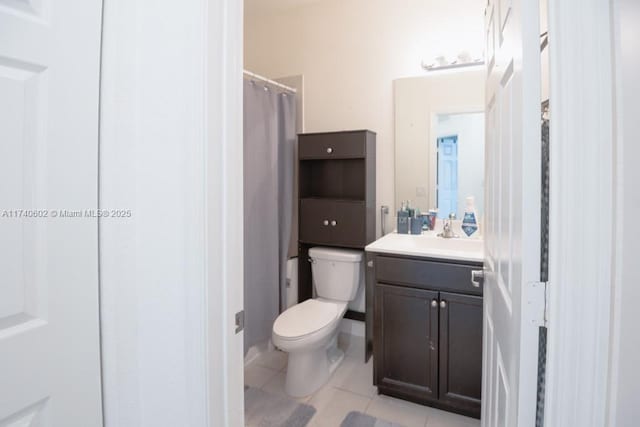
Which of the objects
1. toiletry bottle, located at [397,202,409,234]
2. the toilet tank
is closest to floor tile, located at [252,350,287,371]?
the toilet tank

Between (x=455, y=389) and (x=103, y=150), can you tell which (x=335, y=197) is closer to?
(x=455, y=389)

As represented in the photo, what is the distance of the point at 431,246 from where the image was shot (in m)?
2.16

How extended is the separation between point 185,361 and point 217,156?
50 cm

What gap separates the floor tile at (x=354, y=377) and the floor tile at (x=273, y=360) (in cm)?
39

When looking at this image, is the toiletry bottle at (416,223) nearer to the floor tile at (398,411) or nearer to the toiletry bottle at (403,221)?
the toiletry bottle at (403,221)

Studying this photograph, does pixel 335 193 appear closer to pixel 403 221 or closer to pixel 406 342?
pixel 403 221

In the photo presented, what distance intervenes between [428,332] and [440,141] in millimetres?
1207

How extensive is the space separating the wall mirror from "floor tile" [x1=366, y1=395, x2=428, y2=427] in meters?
1.16

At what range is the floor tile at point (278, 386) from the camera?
2016mm

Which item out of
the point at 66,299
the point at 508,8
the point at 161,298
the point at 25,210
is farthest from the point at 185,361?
the point at 508,8

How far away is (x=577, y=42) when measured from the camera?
0.63 metres

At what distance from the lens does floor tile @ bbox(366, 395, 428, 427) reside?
1.82 metres

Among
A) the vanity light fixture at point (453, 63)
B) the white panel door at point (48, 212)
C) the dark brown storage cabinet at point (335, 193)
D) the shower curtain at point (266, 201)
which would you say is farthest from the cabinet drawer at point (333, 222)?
the white panel door at point (48, 212)

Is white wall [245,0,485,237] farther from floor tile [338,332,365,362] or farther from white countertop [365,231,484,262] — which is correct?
floor tile [338,332,365,362]
